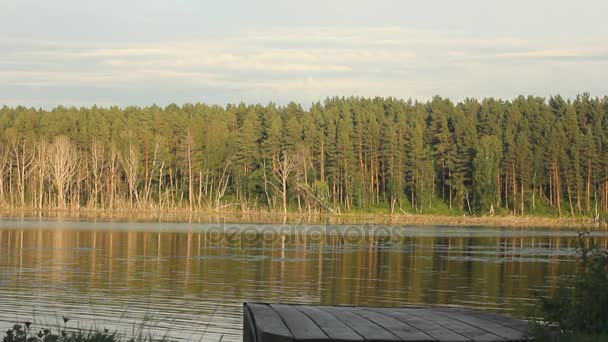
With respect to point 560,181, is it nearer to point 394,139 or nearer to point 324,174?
point 394,139

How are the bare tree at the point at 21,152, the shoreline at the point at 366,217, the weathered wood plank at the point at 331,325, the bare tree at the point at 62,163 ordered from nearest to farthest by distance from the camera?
the weathered wood plank at the point at 331,325 → the shoreline at the point at 366,217 → the bare tree at the point at 62,163 → the bare tree at the point at 21,152

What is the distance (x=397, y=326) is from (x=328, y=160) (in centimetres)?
11655

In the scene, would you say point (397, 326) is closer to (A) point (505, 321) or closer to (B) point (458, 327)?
(B) point (458, 327)

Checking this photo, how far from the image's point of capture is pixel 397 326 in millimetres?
8258

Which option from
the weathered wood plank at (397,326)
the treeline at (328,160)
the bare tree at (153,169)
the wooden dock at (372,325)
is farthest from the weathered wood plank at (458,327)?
the bare tree at (153,169)

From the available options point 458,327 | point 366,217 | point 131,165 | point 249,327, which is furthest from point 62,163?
point 458,327

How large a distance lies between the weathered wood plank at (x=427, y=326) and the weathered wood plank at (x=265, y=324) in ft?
3.88

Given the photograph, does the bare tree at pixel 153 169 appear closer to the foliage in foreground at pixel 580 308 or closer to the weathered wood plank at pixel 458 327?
the weathered wood plank at pixel 458 327

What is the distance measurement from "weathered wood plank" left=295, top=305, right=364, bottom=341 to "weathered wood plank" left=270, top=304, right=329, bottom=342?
0.19 ft

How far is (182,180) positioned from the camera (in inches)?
4970

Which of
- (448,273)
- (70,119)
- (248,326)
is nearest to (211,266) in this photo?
(448,273)

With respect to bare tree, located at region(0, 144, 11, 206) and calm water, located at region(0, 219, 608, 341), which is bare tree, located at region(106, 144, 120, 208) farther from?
calm water, located at region(0, 219, 608, 341)

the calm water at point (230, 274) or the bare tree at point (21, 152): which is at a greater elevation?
the bare tree at point (21, 152)

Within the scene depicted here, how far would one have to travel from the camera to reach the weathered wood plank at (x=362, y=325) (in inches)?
294
